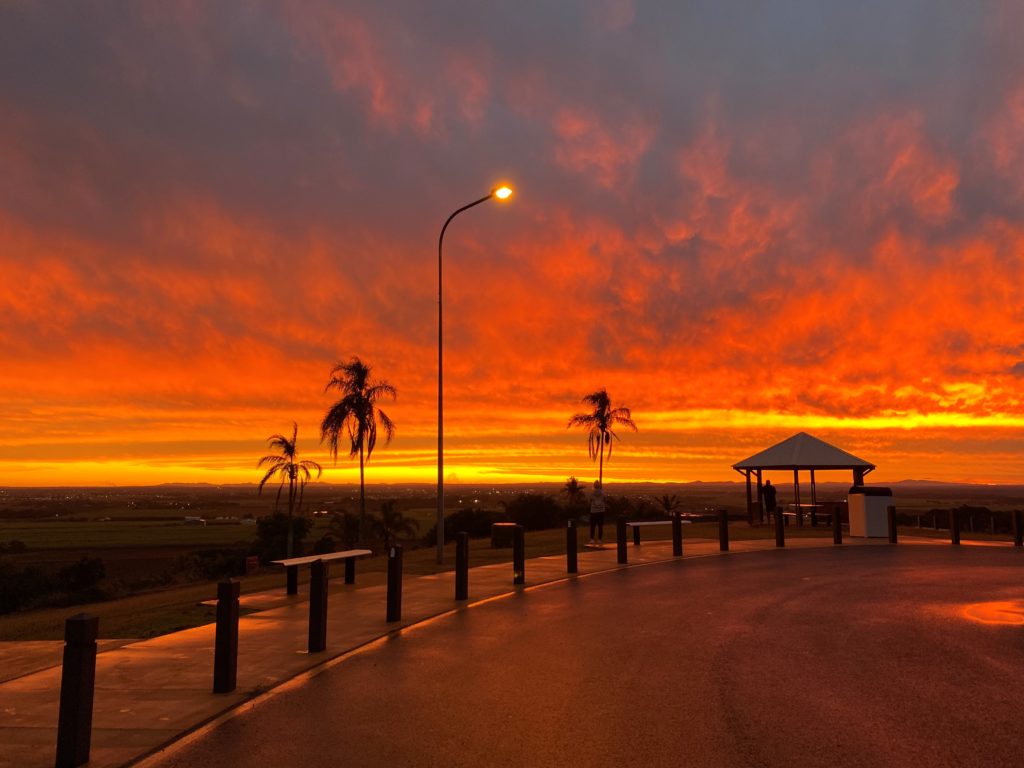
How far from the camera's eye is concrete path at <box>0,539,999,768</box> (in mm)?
5457

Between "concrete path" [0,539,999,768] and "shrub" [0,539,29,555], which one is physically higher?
"concrete path" [0,539,999,768]

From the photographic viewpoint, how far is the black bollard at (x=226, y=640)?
6.73m

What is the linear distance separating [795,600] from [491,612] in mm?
4827

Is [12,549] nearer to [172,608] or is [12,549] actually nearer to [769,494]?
[769,494]

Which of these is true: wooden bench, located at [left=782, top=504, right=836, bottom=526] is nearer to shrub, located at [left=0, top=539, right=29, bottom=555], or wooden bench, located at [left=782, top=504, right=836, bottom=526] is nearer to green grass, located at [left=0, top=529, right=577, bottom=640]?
green grass, located at [left=0, top=529, right=577, bottom=640]

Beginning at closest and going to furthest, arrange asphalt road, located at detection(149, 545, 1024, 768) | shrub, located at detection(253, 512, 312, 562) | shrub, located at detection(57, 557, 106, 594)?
asphalt road, located at detection(149, 545, 1024, 768) < shrub, located at detection(57, 557, 106, 594) < shrub, located at detection(253, 512, 312, 562)

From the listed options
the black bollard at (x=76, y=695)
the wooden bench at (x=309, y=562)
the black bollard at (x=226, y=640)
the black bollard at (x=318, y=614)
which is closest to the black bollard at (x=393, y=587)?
the wooden bench at (x=309, y=562)

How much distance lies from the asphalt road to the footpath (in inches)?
15.3

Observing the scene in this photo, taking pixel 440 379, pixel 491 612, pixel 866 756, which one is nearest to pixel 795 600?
pixel 491 612

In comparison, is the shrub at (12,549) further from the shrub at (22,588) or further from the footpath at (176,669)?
the footpath at (176,669)

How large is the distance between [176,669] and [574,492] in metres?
58.3

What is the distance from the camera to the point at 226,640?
676 cm

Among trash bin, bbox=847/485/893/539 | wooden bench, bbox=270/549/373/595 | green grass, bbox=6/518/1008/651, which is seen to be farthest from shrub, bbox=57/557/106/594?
trash bin, bbox=847/485/893/539

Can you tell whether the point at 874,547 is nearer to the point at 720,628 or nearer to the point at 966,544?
the point at 966,544
